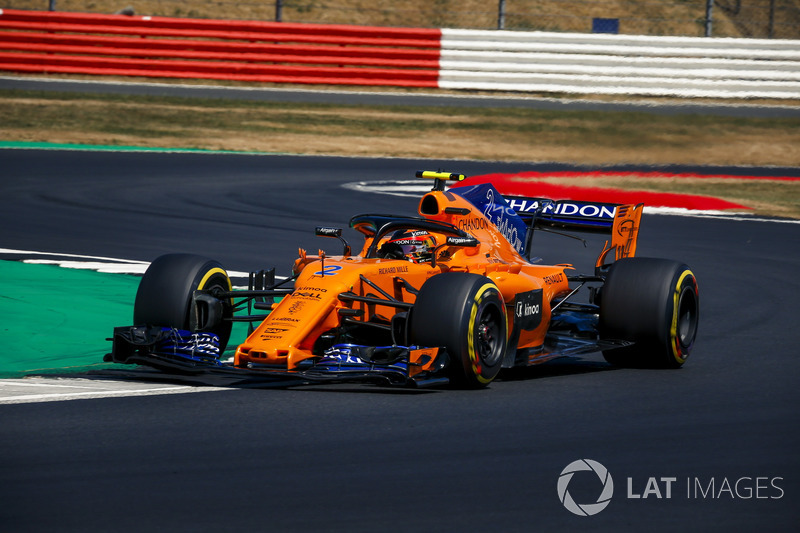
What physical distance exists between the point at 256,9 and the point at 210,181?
77.0ft

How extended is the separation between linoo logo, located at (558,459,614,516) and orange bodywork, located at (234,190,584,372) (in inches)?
63.1

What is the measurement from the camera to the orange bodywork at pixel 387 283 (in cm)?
757

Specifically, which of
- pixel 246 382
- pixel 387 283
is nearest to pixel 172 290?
pixel 246 382

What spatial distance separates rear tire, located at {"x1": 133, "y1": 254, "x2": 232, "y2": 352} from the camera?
8.03m

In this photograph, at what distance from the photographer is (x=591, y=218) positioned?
32.3 ft

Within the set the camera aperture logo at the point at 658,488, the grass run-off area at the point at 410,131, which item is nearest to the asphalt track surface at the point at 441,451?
the camera aperture logo at the point at 658,488

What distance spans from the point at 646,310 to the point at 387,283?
169 cm

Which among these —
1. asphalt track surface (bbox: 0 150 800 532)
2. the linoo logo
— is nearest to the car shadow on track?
asphalt track surface (bbox: 0 150 800 532)

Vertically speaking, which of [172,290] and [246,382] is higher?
[172,290]

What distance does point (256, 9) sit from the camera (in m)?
41.4

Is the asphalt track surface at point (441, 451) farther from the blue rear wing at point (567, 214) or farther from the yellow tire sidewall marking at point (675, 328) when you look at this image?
the blue rear wing at point (567, 214)

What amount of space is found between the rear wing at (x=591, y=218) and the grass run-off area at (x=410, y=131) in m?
11.5

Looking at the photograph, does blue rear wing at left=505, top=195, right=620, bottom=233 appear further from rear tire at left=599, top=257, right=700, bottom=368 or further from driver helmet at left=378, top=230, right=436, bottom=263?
driver helmet at left=378, top=230, right=436, bottom=263

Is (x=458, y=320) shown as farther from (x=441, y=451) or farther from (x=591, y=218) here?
(x=591, y=218)
